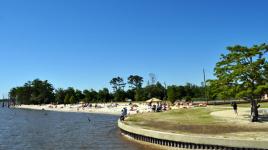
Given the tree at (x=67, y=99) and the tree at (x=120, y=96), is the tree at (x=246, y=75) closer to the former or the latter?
the tree at (x=120, y=96)

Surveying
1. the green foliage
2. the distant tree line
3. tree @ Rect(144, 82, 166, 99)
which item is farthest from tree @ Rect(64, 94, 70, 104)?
the green foliage

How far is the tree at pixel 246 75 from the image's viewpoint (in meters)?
35.9

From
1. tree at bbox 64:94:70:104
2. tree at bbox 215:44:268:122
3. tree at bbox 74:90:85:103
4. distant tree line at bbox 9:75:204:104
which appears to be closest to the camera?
tree at bbox 215:44:268:122

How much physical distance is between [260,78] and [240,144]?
43.6 feet

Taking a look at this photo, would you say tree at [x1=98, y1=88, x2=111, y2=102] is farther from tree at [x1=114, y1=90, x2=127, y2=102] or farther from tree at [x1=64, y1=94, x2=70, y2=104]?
tree at [x1=64, y1=94, x2=70, y2=104]

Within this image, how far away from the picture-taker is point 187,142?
27.7 m

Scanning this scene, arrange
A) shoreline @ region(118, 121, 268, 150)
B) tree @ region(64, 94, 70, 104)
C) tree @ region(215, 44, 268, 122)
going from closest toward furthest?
shoreline @ region(118, 121, 268, 150)
tree @ region(215, 44, 268, 122)
tree @ region(64, 94, 70, 104)

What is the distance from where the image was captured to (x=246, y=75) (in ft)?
120

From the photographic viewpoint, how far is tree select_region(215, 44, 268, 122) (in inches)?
1412

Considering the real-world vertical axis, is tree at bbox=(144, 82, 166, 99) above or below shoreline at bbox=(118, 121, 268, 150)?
above

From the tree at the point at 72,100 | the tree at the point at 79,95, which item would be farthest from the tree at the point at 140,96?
the tree at the point at 79,95

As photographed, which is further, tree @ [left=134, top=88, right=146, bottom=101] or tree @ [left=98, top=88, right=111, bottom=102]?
tree @ [left=98, top=88, right=111, bottom=102]

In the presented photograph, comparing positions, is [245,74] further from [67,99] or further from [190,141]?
[67,99]

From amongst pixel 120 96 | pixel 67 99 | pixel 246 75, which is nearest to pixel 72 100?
pixel 67 99
